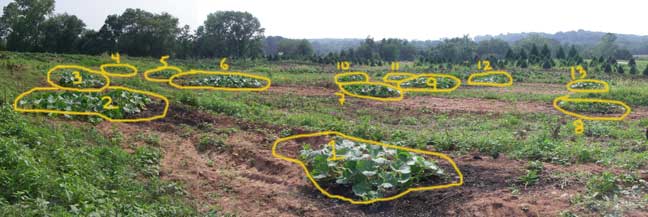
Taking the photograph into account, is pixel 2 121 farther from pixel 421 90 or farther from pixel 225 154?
pixel 421 90

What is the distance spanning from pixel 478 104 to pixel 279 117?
4.80 metres

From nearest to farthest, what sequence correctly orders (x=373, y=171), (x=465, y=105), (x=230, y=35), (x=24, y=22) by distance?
(x=373, y=171), (x=465, y=105), (x=24, y=22), (x=230, y=35)

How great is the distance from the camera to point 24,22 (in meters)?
25.5

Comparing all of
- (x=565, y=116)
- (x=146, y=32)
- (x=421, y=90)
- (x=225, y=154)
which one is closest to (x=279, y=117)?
(x=225, y=154)

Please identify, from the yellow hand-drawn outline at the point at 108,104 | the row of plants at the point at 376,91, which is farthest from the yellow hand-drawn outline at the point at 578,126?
the yellow hand-drawn outline at the point at 108,104

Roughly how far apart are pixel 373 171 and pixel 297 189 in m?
0.83

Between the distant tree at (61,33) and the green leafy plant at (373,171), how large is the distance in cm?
2494

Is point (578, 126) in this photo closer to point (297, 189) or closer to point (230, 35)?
point (297, 189)

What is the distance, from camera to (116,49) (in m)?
27.8

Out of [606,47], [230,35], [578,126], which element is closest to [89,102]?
[578,126]

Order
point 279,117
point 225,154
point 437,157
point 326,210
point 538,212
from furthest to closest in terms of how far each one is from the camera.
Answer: point 279,117, point 225,154, point 437,157, point 326,210, point 538,212

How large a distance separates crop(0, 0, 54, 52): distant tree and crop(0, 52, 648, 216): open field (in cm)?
1816

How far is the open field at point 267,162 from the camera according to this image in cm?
434

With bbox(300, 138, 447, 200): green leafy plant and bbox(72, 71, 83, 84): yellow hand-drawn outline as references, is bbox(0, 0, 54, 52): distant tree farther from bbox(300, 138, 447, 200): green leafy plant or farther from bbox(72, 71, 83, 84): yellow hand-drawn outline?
bbox(300, 138, 447, 200): green leafy plant
